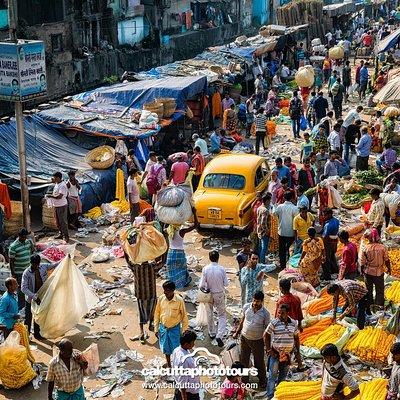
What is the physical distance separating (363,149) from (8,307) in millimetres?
10747

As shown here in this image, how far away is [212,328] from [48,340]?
7.89 ft

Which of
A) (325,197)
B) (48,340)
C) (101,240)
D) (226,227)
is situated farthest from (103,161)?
(48,340)

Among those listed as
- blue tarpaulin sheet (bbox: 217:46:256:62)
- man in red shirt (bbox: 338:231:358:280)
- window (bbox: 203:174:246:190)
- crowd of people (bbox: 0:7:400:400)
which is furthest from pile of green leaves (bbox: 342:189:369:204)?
blue tarpaulin sheet (bbox: 217:46:256:62)

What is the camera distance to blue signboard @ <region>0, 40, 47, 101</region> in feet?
40.9

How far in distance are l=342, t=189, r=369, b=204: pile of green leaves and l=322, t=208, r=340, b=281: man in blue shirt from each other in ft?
14.1

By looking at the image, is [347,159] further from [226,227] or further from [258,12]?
[258,12]

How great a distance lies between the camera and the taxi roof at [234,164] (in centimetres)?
1445

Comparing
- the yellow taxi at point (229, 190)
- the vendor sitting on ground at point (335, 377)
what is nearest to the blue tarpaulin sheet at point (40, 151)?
the yellow taxi at point (229, 190)

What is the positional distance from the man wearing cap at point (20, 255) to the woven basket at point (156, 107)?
8.91m

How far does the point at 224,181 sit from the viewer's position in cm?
1434

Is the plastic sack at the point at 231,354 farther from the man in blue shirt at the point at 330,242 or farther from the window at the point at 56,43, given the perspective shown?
the window at the point at 56,43

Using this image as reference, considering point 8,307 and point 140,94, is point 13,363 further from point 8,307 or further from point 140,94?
point 140,94

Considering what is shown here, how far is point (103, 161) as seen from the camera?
16.5m

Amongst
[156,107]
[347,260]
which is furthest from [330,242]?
[156,107]
